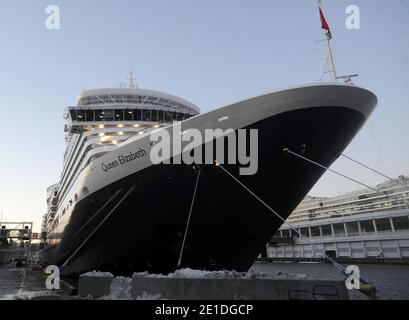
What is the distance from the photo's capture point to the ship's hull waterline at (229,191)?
34.2 ft

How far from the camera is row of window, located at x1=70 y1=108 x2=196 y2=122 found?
64.3ft

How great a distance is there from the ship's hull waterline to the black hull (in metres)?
0.04

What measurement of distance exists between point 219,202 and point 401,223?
157ft

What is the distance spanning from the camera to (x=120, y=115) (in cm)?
1956

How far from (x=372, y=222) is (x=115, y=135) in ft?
160

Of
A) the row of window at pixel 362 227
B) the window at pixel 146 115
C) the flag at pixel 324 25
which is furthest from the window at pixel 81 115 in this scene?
the row of window at pixel 362 227

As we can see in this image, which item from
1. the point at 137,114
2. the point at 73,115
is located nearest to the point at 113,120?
the point at 137,114

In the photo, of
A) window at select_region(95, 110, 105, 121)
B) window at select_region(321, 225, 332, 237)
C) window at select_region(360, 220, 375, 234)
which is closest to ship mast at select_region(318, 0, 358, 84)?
window at select_region(95, 110, 105, 121)

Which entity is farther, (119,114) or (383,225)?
(383,225)

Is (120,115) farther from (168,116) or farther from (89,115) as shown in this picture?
(168,116)

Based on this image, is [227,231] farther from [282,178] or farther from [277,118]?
[277,118]

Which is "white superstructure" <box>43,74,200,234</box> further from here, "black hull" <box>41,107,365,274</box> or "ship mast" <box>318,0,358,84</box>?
"ship mast" <box>318,0,358,84</box>
